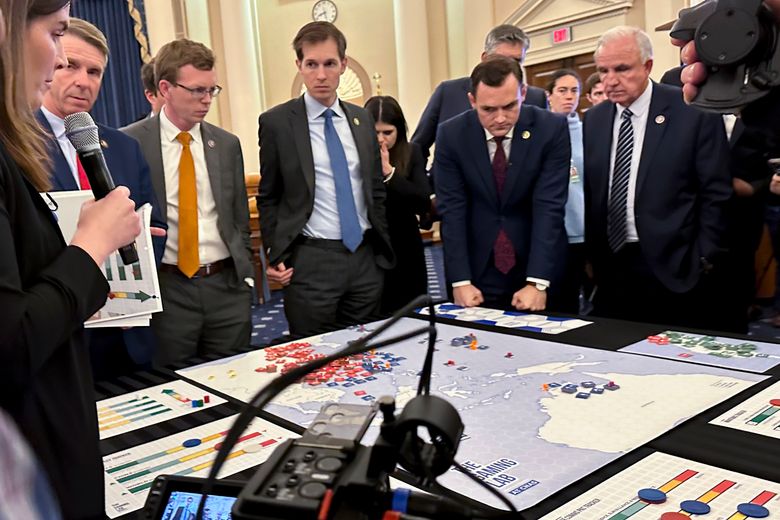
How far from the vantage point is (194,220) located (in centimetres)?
242

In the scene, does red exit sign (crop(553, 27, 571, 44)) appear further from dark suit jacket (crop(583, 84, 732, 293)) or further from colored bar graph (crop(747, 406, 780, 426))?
colored bar graph (crop(747, 406, 780, 426))

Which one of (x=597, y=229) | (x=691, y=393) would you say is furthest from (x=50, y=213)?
(x=597, y=229)

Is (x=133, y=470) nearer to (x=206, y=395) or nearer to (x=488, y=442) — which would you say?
(x=206, y=395)

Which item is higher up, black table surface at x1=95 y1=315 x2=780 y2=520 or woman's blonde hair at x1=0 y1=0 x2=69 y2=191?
woman's blonde hair at x1=0 y1=0 x2=69 y2=191

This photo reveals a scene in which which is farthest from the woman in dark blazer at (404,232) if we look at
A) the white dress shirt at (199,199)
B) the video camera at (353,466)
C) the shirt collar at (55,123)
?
the video camera at (353,466)

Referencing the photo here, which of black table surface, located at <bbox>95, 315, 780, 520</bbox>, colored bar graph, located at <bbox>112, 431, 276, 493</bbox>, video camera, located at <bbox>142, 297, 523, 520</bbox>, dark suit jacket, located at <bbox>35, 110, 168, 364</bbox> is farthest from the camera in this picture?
dark suit jacket, located at <bbox>35, 110, 168, 364</bbox>

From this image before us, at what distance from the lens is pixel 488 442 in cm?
117

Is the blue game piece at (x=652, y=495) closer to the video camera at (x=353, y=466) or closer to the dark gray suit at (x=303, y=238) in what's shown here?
the video camera at (x=353, y=466)

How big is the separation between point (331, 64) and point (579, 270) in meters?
1.41

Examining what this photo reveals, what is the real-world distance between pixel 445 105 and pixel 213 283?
1849mm

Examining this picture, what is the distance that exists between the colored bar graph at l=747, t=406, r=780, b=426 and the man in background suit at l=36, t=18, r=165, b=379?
66.1 inches

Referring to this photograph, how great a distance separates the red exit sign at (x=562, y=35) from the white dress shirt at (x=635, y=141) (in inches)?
249

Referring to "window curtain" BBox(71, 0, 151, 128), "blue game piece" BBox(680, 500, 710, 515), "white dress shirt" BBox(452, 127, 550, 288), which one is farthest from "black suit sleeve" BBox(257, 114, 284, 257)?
"window curtain" BBox(71, 0, 151, 128)

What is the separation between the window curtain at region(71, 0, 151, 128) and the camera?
29.3 ft
